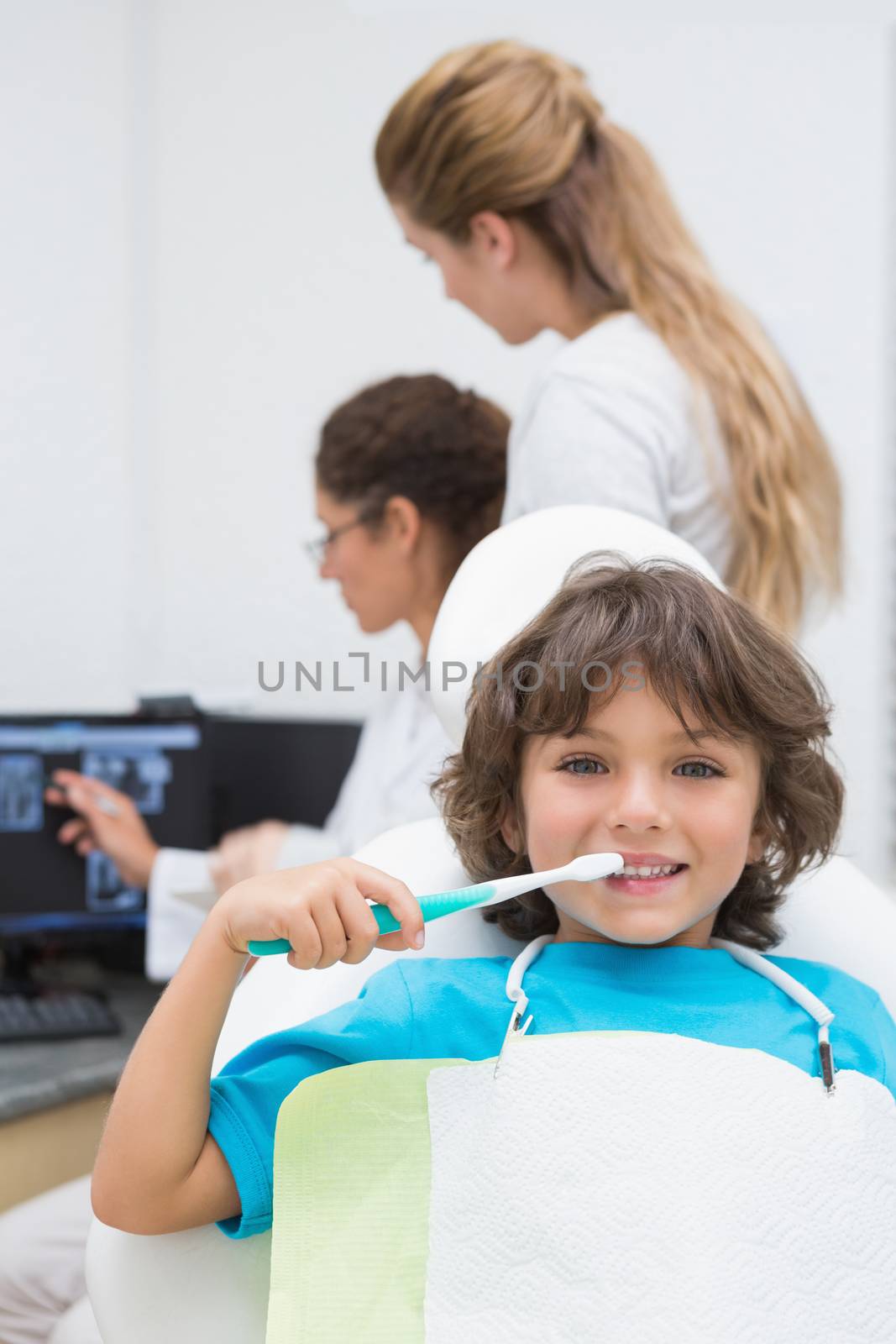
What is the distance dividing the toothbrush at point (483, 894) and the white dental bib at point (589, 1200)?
101mm

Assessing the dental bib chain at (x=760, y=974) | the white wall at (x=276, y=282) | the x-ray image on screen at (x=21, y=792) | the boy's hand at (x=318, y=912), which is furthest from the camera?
the white wall at (x=276, y=282)

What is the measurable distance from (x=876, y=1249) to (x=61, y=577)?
5.94 feet

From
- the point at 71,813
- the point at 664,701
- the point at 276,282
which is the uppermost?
the point at 276,282

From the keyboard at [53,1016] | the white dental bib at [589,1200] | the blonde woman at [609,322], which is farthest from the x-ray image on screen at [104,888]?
the white dental bib at [589,1200]

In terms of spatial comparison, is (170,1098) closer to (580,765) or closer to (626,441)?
(580,765)

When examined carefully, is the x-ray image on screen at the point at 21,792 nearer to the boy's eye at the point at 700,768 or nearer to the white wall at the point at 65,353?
the white wall at the point at 65,353

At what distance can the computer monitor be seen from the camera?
1817mm

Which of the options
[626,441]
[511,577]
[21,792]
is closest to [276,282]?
[21,792]

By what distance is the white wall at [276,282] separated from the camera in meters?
2.09

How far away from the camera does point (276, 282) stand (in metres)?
2.36

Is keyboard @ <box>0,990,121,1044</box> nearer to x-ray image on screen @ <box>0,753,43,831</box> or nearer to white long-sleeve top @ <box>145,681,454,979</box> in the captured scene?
white long-sleeve top @ <box>145,681,454,979</box>

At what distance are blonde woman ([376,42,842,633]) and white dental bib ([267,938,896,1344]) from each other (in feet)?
1.85

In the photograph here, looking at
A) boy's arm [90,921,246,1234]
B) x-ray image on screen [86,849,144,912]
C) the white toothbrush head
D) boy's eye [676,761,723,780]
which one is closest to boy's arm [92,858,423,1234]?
boy's arm [90,921,246,1234]

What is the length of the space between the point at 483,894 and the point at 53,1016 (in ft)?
3.63
